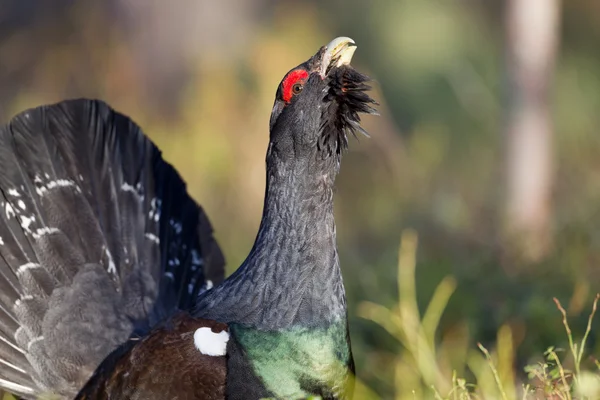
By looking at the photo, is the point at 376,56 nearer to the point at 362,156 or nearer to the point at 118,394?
the point at 362,156

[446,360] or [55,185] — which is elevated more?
[55,185]

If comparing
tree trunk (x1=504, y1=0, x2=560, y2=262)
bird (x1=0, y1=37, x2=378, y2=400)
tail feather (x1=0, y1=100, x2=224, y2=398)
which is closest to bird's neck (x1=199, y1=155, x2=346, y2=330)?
bird (x1=0, y1=37, x2=378, y2=400)

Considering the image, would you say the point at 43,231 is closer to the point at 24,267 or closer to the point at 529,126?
the point at 24,267

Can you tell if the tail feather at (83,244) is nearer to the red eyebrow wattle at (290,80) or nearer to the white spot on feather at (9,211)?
the white spot on feather at (9,211)

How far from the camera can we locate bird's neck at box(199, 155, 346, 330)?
11.0ft

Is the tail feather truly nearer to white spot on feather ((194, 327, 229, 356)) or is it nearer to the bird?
the bird

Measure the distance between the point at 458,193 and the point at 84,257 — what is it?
414 cm

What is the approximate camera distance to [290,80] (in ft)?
11.3

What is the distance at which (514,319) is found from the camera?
477 centimetres

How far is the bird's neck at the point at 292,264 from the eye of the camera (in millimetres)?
3354

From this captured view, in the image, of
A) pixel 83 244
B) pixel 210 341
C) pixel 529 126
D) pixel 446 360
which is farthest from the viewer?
pixel 529 126

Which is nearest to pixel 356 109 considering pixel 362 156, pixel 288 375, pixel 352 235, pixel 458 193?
pixel 288 375

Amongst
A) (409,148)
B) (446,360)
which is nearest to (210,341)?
(446,360)

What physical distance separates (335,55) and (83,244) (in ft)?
4.94
